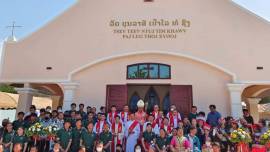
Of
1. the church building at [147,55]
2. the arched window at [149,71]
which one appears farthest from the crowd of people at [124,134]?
the arched window at [149,71]

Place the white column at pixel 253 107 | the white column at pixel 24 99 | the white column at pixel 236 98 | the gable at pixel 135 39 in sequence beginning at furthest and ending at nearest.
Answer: the white column at pixel 253 107, the white column at pixel 24 99, the gable at pixel 135 39, the white column at pixel 236 98

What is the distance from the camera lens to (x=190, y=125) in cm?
864

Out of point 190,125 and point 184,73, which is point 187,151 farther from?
point 184,73

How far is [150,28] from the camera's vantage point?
1121 cm

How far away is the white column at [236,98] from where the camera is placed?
33.8ft

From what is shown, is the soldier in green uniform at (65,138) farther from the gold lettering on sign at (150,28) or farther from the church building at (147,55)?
the gold lettering on sign at (150,28)

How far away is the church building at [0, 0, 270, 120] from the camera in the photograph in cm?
1072

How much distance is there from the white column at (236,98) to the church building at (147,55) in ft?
0.11

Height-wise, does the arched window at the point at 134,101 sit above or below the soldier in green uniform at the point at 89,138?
above

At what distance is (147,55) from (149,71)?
0.64m

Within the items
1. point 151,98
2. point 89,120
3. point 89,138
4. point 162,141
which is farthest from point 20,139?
point 151,98

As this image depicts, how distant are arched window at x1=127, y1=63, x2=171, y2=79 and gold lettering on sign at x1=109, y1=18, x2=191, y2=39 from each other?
1120mm

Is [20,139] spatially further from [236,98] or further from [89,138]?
[236,98]

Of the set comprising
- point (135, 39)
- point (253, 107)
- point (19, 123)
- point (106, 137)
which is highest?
point (135, 39)
